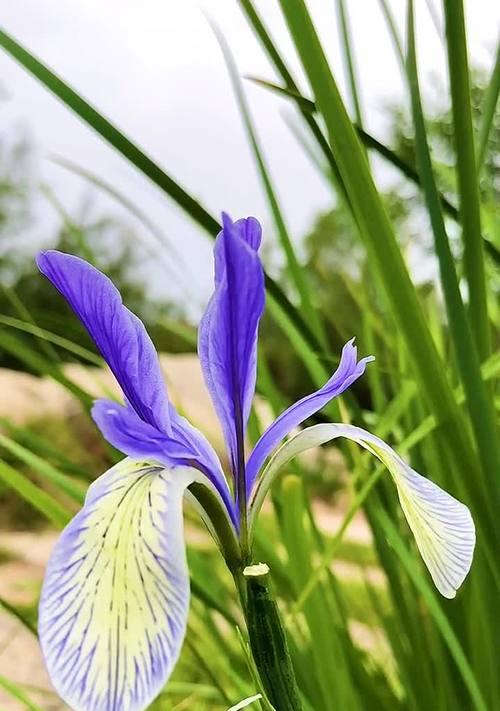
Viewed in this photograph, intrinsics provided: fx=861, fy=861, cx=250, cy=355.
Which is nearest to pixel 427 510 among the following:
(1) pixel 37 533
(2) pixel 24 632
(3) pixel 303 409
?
(3) pixel 303 409

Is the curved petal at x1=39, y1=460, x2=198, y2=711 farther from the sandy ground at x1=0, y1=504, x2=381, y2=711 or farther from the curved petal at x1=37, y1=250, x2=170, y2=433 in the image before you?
the sandy ground at x1=0, y1=504, x2=381, y2=711

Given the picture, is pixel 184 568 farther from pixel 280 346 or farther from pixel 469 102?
pixel 280 346

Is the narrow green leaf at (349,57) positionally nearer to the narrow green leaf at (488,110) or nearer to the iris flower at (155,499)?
the narrow green leaf at (488,110)

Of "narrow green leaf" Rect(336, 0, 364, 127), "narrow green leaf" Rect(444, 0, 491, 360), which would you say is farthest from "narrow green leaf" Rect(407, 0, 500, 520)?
"narrow green leaf" Rect(336, 0, 364, 127)

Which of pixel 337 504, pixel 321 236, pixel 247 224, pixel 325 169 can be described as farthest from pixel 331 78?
pixel 321 236

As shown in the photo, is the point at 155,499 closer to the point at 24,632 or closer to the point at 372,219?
the point at 372,219

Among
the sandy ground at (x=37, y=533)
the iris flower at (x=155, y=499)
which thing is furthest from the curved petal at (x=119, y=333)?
the sandy ground at (x=37, y=533)
